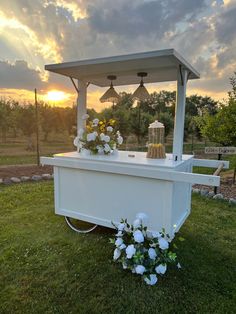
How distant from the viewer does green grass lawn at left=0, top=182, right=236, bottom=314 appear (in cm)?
146

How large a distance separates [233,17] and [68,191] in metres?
3.58

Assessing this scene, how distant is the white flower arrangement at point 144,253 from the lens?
1.63m

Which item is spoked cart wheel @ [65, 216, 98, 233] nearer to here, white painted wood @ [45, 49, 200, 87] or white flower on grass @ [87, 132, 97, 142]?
white flower on grass @ [87, 132, 97, 142]

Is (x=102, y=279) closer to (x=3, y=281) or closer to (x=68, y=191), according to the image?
(x=3, y=281)

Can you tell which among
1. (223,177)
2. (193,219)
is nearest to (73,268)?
(193,219)

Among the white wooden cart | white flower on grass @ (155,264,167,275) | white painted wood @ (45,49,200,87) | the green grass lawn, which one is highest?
white painted wood @ (45,49,200,87)

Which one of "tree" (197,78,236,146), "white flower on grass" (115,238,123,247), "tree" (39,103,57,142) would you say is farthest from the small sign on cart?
"tree" (39,103,57,142)

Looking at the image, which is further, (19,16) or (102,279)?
(19,16)

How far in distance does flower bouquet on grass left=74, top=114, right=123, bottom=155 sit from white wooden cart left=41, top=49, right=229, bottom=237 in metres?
0.13

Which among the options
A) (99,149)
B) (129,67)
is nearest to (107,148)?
(99,149)

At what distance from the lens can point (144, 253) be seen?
1.71m

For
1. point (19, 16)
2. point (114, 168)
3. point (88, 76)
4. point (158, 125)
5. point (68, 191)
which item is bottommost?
point (68, 191)

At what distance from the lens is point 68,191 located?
2219 millimetres

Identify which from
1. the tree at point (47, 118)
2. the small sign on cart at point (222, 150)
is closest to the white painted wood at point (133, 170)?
the small sign on cart at point (222, 150)
